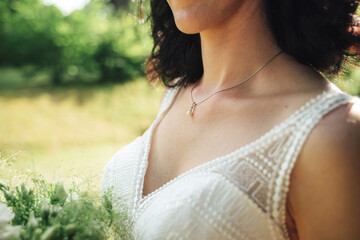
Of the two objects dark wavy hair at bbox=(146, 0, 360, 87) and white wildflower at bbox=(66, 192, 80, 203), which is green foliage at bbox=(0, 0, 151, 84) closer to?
dark wavy hair at bbox=(146, 0, 360, 87)

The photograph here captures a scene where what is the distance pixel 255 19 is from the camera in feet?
5.28

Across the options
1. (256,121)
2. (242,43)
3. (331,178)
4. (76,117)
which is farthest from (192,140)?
(76,117)

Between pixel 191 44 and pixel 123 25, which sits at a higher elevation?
pixel 191 44

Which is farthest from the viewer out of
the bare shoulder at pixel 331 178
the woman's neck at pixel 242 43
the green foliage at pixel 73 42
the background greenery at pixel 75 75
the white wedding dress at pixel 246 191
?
the green foliage at pixel 73 42

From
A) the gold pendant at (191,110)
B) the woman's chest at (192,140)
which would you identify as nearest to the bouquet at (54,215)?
the woman's chest at (192,140)

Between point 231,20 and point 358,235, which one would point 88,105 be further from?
point 358,235

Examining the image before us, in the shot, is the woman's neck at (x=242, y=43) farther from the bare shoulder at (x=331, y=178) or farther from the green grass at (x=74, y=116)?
the green grass at (x=74, y=116)

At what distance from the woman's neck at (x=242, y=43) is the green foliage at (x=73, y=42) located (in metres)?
6.48

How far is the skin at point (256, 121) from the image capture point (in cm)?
119

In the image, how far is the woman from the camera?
1216 mm

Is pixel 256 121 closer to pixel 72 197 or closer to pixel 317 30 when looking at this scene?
pixel 317 30

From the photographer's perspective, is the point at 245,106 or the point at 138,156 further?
the point at 138,156

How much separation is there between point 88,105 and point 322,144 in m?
6.69

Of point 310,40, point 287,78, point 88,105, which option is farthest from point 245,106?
point 88,105
